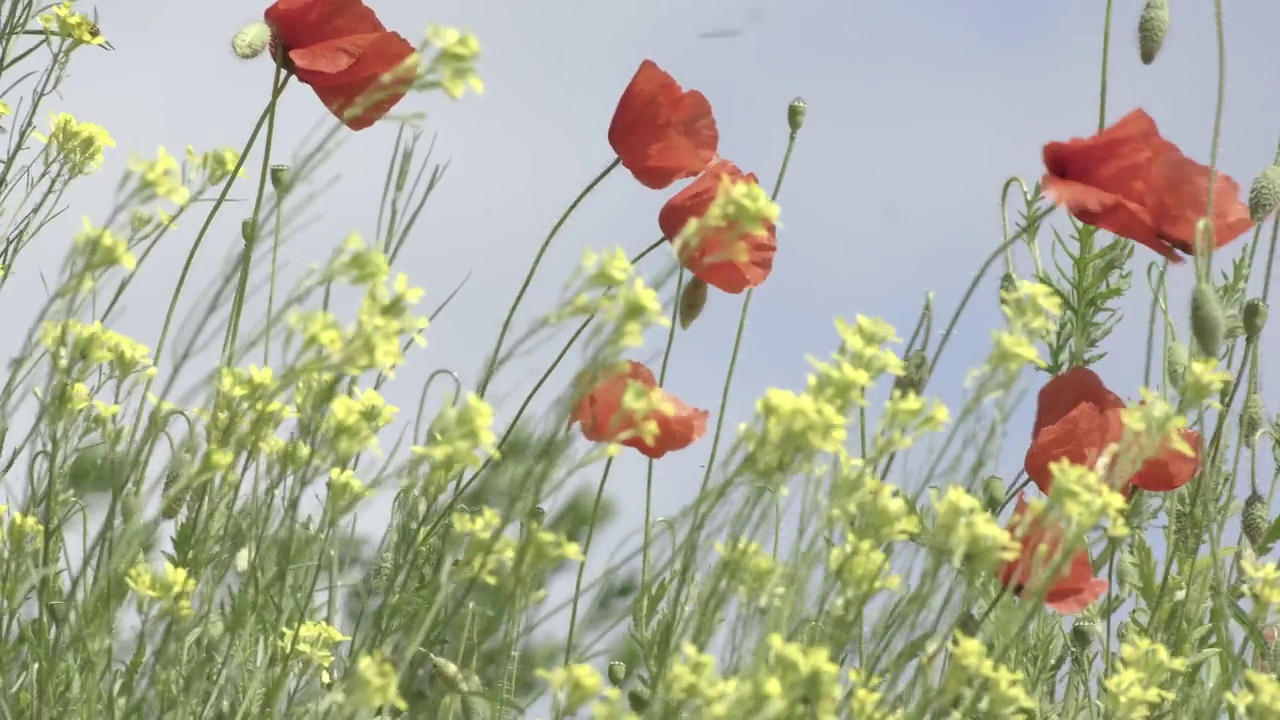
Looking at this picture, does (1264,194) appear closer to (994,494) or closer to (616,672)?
(994,494)

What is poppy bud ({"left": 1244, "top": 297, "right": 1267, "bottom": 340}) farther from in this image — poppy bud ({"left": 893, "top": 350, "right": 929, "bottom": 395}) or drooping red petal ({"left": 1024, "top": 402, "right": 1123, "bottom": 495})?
poppy bud ({"left": 893, "top": 350, "right": 929, "bottom": 395})

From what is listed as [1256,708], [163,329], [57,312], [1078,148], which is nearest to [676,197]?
[1078,148]

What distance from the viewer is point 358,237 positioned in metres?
1.04

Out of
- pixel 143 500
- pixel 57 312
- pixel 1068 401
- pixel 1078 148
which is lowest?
pixel 143 500

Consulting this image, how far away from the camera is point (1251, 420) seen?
1.98 m

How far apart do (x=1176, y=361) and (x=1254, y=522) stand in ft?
0.85

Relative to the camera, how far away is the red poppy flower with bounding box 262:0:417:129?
1.55 m

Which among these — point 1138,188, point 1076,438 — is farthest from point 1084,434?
point 1138,188

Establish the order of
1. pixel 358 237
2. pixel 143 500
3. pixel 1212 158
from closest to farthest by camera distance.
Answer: pixel 358 237 < pixel 143 500 < pixel 1212 158

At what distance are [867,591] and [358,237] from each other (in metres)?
0.40

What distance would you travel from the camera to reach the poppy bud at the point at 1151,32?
1.81 m

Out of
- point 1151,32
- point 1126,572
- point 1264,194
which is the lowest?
point 1126,572

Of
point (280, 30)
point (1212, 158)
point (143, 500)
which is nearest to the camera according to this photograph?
point (143, 500)

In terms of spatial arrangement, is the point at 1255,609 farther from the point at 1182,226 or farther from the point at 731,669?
the point at 731,669
